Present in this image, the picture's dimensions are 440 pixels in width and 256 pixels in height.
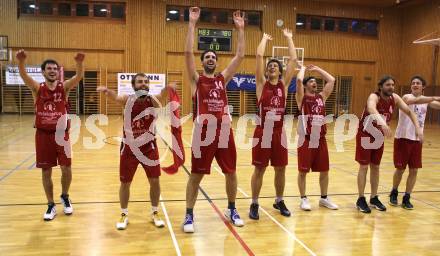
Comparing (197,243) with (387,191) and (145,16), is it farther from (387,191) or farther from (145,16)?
(145,16)

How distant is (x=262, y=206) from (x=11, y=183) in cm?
449

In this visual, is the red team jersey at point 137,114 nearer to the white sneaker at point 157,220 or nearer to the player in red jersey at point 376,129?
the white sneaker at point 157,220

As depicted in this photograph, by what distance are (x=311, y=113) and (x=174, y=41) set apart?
1821 cm

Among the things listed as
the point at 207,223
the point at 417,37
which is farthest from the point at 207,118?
the point at 417,37

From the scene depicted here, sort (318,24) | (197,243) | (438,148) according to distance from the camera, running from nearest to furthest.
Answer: (197,243), (438,148), (318,24)

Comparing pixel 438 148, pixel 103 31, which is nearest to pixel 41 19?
pixel 103 31

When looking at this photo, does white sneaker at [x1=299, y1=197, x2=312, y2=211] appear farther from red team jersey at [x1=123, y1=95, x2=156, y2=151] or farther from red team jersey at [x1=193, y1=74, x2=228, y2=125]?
red team jersey at [x1=123, y1=95, x2=156, y2=151]

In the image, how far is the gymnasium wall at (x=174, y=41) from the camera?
21.9 meters

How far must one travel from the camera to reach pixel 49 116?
5184 mm

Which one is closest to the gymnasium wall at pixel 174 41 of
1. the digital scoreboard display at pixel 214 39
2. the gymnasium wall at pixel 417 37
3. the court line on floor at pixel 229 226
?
the gymnasium wall at pixel 417 37

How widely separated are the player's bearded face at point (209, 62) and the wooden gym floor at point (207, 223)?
1.96 metres

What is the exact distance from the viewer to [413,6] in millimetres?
24922

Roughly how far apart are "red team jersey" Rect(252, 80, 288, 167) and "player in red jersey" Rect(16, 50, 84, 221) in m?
2.45

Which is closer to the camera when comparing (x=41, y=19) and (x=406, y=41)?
(x=41, y=19)
